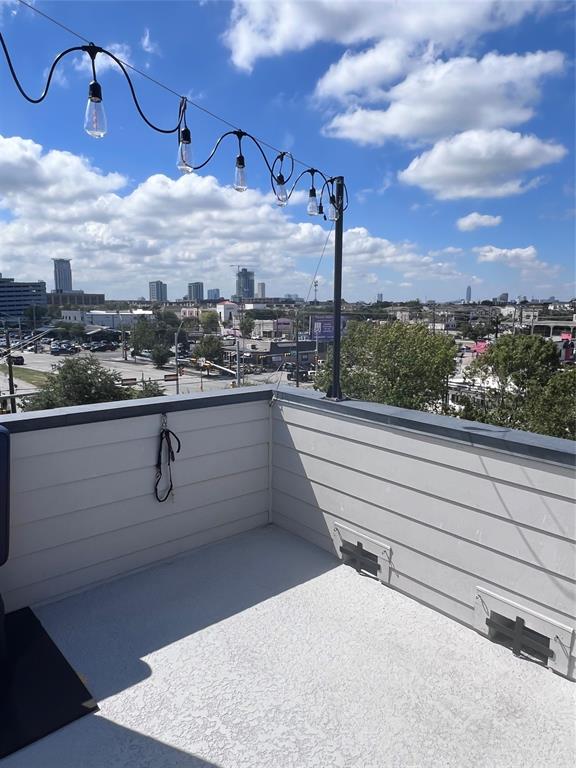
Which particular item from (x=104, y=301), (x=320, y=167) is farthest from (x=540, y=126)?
(x=104, y=301)

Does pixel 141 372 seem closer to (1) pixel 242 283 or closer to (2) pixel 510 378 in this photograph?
(1) pixel 242 283

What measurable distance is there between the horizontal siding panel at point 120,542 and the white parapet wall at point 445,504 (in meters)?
0.36

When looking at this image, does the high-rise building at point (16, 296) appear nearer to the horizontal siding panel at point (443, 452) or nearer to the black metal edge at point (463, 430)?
the horizontal siding panel at point (443, 452)

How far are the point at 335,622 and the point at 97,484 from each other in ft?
4.17

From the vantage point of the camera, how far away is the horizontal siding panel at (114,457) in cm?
189

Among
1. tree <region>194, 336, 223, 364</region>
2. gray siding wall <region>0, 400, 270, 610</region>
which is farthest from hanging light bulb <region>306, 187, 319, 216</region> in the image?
tree <region>194, 336, 223, 364</region>

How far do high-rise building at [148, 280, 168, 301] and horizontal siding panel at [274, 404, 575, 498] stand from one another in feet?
255

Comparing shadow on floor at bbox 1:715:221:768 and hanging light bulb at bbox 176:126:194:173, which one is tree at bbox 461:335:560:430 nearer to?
hanging light bulb at bbox 176:126:194:173

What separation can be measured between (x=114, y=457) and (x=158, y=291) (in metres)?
78.8

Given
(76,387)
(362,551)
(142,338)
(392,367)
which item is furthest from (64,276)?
(362,551)

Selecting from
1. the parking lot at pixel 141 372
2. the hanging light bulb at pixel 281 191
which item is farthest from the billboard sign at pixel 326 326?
the parking lot at pixel 141 372

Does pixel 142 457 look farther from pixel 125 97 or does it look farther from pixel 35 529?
pixel 125 97

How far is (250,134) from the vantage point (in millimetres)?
2273

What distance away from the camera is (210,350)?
33.3m
